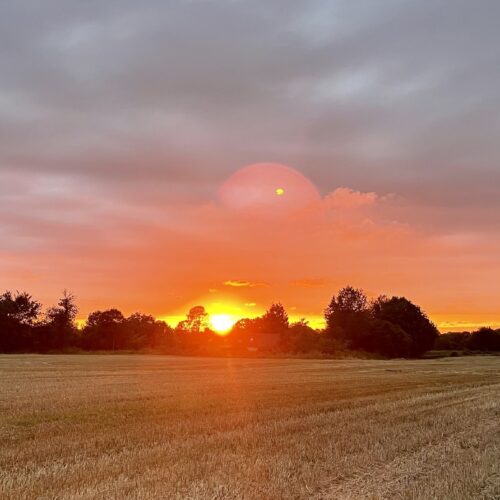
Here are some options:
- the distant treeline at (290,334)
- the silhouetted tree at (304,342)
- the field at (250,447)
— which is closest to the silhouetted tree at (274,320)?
the distant treeline at (290,334)

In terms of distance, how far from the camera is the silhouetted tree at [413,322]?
11504 cm

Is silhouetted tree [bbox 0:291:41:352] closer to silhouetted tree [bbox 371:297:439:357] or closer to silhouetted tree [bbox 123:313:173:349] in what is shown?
silhouetted tree [bbox 123:313:173:349]

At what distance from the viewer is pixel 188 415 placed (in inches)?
550

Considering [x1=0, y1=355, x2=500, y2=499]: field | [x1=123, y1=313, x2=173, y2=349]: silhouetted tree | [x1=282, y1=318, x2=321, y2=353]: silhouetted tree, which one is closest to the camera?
[x1=0, y1=355, x2=500, y2=499]: field

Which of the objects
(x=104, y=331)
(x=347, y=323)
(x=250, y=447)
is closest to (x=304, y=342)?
(x=347, y=323)

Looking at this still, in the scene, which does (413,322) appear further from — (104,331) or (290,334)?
(104,331)

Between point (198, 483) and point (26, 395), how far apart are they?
542 inches

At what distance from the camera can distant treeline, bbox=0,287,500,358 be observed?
101 m

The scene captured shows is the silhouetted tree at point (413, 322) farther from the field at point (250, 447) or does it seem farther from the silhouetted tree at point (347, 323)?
the field at point (250, 447)

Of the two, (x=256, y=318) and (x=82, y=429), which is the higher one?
(x=256, y=318)

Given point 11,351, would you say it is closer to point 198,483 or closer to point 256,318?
point 256,318

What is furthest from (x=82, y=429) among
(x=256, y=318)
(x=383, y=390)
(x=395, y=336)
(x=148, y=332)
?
(x=256, y=318)

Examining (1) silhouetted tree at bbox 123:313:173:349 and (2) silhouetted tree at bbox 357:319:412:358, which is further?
(1) silhouetted tree at bbox 123:313:173:349

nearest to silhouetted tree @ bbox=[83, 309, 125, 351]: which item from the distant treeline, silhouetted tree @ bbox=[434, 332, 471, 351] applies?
the distant treeline
